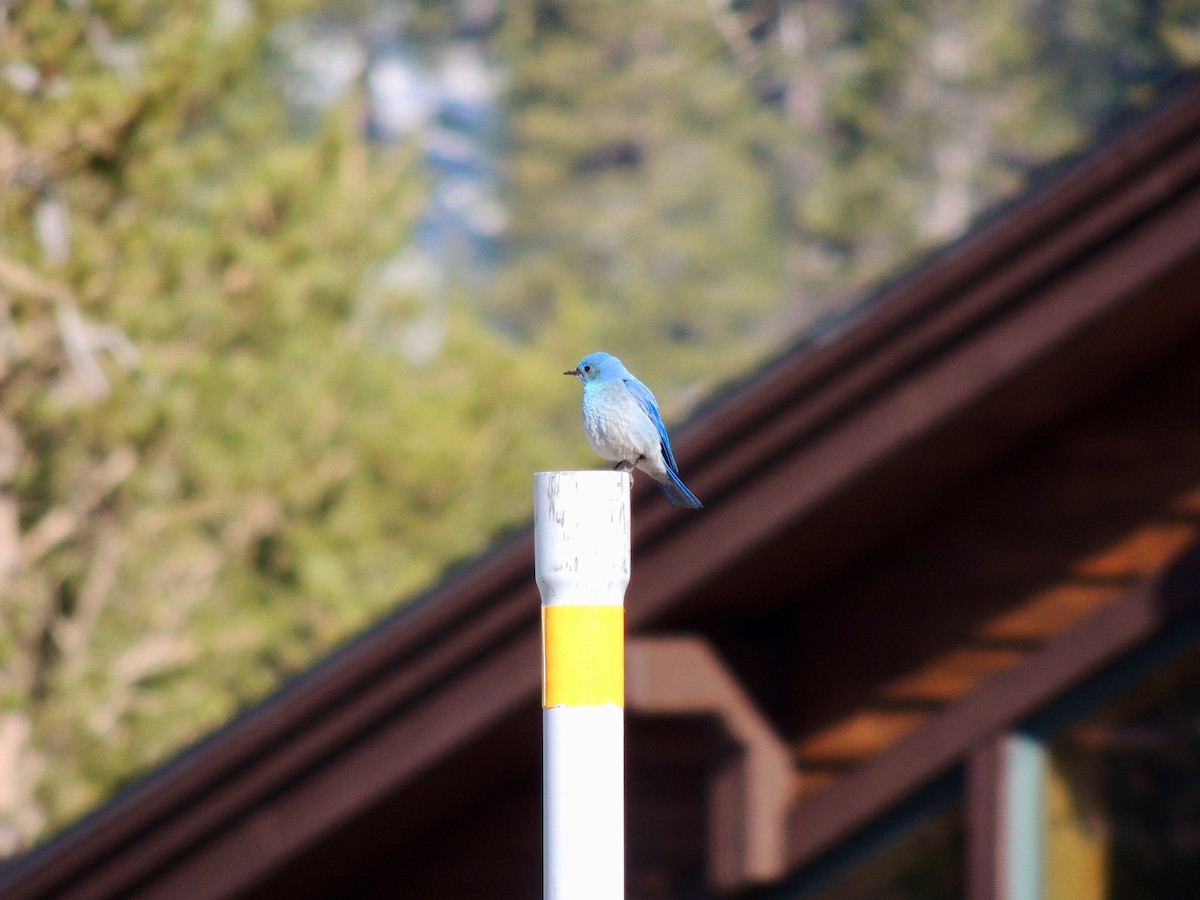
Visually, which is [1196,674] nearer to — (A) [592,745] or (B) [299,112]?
(A) [592,745]

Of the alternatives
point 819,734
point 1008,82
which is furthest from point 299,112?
point 819,734

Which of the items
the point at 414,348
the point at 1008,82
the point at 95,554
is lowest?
the point at 95,554

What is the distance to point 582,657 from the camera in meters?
2.54

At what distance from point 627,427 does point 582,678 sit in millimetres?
834

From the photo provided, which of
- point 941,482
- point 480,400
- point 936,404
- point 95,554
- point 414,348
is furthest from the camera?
point 414,348

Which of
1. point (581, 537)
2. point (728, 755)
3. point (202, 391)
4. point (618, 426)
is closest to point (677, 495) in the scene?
point (618, 426)

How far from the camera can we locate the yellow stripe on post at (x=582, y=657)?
99.6 inches

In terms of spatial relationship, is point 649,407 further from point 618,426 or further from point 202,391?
point 202,391

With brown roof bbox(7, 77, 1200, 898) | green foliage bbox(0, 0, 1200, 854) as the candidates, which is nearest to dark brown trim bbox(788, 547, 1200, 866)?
brown roof bbox(7, 77, 1200, 898)

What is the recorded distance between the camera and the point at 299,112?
119ft

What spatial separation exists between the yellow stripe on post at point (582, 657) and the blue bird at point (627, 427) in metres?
0.62

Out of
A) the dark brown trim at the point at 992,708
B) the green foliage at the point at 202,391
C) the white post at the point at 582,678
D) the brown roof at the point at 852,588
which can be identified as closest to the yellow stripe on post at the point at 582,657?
the white post at the point at 582,678

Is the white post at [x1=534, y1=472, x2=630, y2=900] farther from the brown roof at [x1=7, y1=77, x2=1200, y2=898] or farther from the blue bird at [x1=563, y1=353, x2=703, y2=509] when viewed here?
the brown roof at [x1=7, y1=77, x2=1200, y2=898]

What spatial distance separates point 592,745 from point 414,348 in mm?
19577
